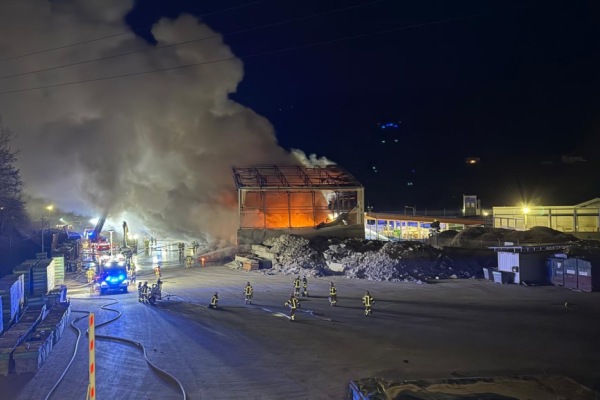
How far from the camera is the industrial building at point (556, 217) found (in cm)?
4035

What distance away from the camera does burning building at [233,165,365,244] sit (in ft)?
136

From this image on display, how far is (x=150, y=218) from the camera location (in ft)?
170

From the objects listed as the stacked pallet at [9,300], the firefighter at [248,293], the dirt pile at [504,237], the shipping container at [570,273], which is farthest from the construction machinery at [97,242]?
the shipping container at [570,273]

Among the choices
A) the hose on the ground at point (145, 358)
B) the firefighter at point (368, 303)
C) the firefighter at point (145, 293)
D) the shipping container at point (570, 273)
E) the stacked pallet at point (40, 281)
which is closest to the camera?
the hose on the ground at point (145, 358)

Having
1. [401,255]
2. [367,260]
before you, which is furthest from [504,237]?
[367,260]

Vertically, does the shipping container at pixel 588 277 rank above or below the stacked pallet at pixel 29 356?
above

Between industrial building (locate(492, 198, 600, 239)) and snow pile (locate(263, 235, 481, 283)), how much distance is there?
15.4 m

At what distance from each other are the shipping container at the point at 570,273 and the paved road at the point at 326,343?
1.45 m

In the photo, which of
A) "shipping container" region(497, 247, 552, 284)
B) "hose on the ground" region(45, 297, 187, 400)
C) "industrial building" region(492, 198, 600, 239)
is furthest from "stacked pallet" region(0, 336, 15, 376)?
"industrial building" region(492, 198, 600, 239)

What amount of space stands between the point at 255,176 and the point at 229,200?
4.62 meters

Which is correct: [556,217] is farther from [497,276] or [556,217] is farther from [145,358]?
[145,358]

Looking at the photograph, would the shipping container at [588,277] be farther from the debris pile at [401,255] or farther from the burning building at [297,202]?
the burning building at [297,202]

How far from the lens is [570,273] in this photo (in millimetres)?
23922

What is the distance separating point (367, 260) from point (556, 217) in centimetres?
2175
